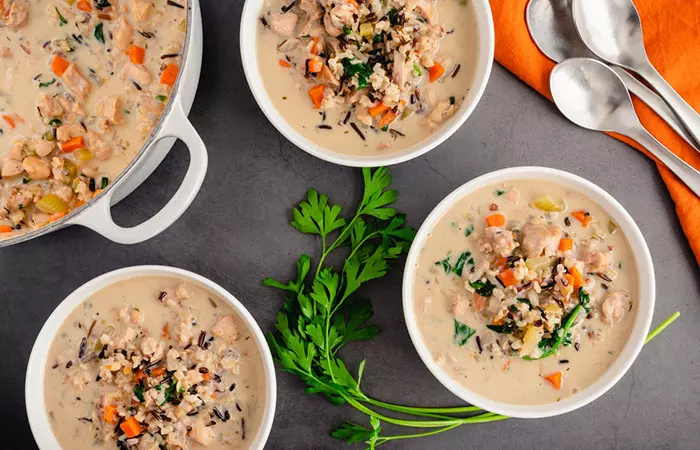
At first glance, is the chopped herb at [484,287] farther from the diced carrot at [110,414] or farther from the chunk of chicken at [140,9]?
the chunk of chicken at [140,9]

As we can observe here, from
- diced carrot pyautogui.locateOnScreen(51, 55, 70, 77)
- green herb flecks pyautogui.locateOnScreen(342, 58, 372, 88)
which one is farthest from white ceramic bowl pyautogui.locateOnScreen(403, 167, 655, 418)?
diced carrot pyautogui.locateOnScreen(51, 55, 70, 77)

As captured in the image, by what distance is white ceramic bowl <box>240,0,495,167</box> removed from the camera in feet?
8.45

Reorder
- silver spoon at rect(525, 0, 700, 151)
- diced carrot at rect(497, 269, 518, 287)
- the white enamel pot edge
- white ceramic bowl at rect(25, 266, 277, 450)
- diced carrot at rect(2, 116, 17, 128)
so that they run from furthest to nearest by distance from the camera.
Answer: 1. silver spoon at rect(525, 0, 700, 151)
2. diced carrot at rect(2, 116, 17, 128)
3. white ceramic bowl at rect(25, 266, 277, 450)
4. diced carrot at rect(497, 269, 518, 287)
5. the white enamel pot edge

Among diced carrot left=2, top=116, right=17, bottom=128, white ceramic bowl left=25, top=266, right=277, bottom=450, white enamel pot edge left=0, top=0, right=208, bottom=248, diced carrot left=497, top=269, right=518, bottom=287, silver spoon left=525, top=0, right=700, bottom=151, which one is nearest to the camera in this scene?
white enamel pot edge left=0, top=0, right=208, bottom=248

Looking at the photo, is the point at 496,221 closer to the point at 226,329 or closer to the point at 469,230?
the point at 469,230

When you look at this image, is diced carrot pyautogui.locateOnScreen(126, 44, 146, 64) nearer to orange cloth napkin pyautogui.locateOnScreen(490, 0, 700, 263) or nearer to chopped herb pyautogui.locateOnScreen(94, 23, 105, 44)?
chopped herb pyautogui.locateOnScreen(94, 23, 105, 44)

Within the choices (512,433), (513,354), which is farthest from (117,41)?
(512,433)

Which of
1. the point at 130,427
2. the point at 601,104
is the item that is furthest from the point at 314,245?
the point at 601,104

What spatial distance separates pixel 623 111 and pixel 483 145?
0.59m

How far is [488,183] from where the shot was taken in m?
2.65

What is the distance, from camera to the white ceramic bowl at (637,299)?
2611mm

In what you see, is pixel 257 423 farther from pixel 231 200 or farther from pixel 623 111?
pixel 623 111

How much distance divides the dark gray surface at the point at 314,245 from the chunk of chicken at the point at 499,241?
0.41 metres

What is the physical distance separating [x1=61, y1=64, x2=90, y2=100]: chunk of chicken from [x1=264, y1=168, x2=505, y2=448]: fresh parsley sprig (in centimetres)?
96
